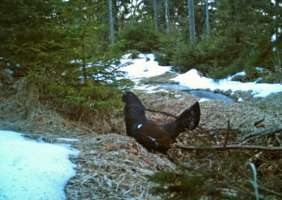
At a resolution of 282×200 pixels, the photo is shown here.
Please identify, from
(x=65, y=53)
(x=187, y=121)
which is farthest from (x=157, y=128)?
(x=65, y=53)

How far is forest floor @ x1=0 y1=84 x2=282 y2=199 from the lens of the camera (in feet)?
6.36

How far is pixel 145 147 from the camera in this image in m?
3.42

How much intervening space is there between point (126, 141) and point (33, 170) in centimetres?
141

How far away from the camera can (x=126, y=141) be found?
3117mm

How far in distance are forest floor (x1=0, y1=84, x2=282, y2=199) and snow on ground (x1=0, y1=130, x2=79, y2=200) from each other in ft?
0.34

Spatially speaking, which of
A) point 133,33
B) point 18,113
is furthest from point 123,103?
point 133,33

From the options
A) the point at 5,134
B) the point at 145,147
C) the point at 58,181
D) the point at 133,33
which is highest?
the point at 133,33

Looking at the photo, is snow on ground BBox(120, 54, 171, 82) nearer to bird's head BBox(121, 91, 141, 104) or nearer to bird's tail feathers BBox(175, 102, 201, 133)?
bird's head BBox(121, 91, 141, 104)

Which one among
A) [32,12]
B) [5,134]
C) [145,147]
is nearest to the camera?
[5,134]

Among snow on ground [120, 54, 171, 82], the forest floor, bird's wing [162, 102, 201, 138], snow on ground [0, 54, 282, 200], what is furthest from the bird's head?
snow on ground [120, 54, 171, 82]

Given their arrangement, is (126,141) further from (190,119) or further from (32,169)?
(32,169)

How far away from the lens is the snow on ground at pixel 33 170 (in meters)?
1.63

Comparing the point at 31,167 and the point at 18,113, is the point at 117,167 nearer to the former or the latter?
the point at 31,167

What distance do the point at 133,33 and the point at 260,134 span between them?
51.7ft
